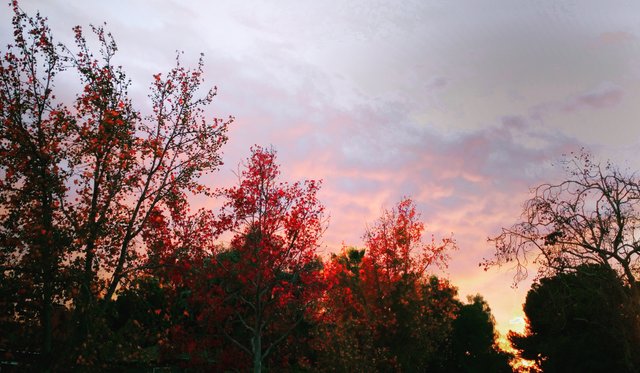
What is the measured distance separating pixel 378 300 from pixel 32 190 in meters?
27.7

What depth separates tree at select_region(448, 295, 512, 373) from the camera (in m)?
51.3

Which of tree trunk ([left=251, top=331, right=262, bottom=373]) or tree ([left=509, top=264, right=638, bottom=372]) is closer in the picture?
tree trunk ([left=251, top=331, right=262, bottom=373])

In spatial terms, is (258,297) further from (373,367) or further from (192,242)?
(373,367)

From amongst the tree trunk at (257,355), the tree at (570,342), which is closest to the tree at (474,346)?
the tree at (570,342)

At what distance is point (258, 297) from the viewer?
2700 centimetres

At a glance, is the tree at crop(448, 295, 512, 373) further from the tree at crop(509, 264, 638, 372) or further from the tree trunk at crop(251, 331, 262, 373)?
the tree trunk at crop(251, 331, 262, 373)

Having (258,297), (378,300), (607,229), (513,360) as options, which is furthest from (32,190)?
(513,360)

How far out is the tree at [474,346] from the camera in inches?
2019

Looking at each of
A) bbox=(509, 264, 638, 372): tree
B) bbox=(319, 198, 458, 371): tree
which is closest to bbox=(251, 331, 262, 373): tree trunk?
bbox=(319, 198, 458, 371): tree

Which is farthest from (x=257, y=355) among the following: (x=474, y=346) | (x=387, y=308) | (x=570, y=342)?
(x=474, y=346)

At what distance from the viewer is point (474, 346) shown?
52.2 meters

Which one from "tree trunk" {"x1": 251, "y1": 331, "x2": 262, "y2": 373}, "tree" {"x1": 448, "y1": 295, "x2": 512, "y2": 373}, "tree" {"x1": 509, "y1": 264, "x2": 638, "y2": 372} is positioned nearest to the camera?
"tree trunk" {"x1": 251, "y1": 331, "x2": 262, "y2": 373}

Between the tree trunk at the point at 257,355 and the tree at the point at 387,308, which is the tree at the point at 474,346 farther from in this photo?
the tree trunk at the point at 257,355

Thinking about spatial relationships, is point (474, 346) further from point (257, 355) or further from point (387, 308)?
point (257, 355)
